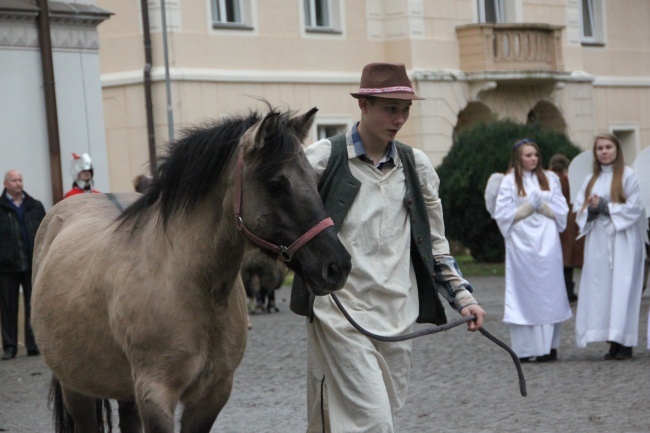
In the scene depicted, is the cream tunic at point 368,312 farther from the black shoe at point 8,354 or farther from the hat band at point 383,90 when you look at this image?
the black shoe at point 8,354

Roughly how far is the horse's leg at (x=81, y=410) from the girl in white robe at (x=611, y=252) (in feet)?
20.1

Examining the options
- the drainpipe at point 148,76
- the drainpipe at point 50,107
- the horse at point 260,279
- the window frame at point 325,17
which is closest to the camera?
the drainpipe at point 50,107

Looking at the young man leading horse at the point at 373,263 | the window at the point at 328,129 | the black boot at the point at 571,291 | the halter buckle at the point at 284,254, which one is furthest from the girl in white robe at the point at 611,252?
the window at the point at 328,129

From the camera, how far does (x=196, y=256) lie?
6.21m

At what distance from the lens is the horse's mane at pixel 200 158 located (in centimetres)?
588

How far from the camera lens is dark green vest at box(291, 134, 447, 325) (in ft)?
20.1

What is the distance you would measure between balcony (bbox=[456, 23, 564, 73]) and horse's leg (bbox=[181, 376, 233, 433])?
87.0ft

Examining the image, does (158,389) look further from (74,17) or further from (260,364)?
(74,17)

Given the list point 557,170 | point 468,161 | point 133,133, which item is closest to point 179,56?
point 133,133

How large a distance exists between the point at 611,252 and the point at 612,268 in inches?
5.8

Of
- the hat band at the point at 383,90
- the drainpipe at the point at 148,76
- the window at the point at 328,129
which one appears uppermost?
the drainpipe at the point at 148,76

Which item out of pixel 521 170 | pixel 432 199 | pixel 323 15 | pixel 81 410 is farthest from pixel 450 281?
pixel 323 15

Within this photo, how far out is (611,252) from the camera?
13.0 meters

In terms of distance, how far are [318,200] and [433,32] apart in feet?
86.8
